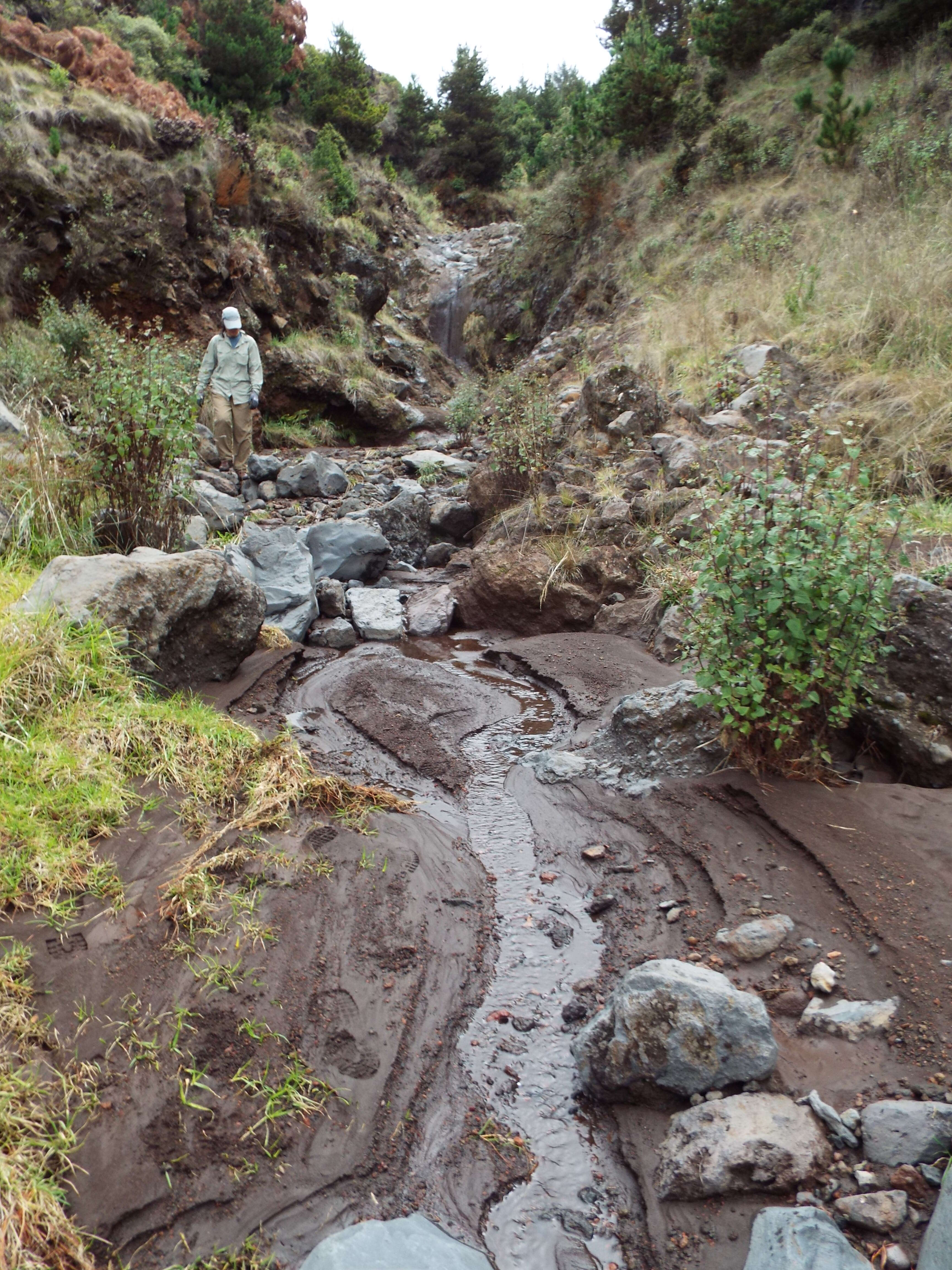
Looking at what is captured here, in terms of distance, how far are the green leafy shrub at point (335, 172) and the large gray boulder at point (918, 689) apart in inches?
777

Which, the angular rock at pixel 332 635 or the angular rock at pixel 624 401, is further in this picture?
Result: the angular rock at pixel 624 401

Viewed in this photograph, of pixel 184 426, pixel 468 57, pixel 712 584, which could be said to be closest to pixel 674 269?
pixel 184 426

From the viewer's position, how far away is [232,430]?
10.5 metres

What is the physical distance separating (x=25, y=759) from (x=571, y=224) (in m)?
17.6

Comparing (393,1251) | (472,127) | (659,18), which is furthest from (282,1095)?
(472,127)

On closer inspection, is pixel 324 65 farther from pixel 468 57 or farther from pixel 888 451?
pixel 888 451

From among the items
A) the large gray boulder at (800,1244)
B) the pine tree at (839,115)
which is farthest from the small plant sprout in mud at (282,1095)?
the pine tree at (839,115)

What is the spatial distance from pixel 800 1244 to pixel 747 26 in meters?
19.5

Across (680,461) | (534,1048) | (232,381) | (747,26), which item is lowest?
(534,1048)

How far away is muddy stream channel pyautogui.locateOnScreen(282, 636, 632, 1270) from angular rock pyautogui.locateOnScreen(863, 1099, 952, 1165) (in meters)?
0.72

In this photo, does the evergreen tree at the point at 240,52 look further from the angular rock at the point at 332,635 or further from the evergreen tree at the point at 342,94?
the angular rock at the point at 332,635

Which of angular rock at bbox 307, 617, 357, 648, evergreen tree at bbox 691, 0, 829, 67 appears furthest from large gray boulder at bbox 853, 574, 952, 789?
evergreen tree at bbox 691, 0, 829, 67

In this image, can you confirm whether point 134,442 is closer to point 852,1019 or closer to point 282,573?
point 282,573

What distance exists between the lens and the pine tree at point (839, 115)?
11727 mm
